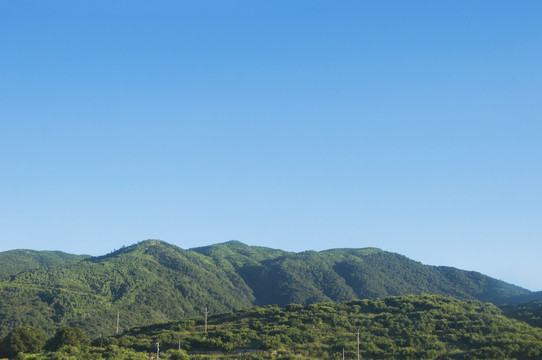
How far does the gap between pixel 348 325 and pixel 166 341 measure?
1078 inches

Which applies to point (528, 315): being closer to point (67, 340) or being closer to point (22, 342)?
point (67, 340)

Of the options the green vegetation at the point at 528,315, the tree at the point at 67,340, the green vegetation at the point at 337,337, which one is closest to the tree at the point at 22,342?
the tree at the point at 67,340

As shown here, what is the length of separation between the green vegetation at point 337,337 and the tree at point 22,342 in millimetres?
2707

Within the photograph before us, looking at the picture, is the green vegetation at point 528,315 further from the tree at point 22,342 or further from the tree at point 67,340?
the tree at point 22,342

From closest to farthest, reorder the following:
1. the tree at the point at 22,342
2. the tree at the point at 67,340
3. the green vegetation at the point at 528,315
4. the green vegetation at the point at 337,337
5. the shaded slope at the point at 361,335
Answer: the green vegetation at the point at 337,337, the tree at the point at 22,342, the shaded slope at the point at 361,335, the tree at the point at 67,340, the green vegetation at the point at 528,315

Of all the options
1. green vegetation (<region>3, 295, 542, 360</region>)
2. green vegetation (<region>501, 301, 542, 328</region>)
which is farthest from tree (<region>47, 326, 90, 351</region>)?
green vegetation (<region>501, 301, 542, 328</region>)

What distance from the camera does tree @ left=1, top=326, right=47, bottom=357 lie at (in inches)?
2498

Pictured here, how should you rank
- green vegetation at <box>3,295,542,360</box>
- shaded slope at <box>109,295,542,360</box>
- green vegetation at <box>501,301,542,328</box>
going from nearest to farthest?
green vegetation at <box>3,295,542,360</box> → shaded slope at <box>109,295,542,360</box> → green vegetation at <box>501,301,542,328</box>

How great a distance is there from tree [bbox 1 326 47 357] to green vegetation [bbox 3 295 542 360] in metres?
2.71

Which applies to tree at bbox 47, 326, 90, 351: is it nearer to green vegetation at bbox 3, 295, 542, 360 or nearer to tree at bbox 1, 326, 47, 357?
green vegetation at bbox 3, 295, 542, 360

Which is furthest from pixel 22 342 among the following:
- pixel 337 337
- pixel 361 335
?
pixel 361 335

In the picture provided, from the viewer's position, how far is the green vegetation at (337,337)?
63.3m

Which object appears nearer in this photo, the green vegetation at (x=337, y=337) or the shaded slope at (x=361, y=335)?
the green vegetation at (x=337, y=337)

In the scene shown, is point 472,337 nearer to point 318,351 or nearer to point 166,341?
point 318,351
